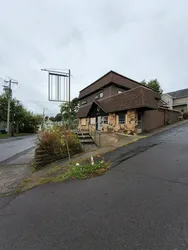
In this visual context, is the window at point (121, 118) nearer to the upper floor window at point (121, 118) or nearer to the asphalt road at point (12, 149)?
the upper floor window at point (121, 118)

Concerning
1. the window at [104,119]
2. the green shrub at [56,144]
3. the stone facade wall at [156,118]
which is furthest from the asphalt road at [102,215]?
the window at [104,119]

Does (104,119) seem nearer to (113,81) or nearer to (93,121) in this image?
(93,121)

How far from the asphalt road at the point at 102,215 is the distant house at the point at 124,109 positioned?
8.91m

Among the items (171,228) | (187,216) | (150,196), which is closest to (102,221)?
(171,228)

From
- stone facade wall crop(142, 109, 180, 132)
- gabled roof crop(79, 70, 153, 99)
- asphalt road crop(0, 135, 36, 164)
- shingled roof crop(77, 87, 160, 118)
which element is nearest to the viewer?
asphalt road crop(0, 135, 36, 164)

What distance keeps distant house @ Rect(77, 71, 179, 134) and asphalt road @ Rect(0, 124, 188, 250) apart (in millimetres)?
8905

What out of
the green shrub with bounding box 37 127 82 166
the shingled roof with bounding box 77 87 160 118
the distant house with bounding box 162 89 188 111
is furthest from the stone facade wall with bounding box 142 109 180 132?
the distant house with bounding box 162 89 188 111

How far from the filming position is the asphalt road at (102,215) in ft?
5.78

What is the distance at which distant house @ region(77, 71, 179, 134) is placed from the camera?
12180mm

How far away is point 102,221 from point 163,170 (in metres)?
2.92

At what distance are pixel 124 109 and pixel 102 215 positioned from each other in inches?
451

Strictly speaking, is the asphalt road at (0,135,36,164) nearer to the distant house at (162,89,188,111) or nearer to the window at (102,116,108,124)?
the window at (102,116,108,124)

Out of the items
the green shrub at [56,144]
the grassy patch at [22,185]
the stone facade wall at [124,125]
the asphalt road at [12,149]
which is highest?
the stone facade wall at [124,125]

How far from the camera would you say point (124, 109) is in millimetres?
12844
